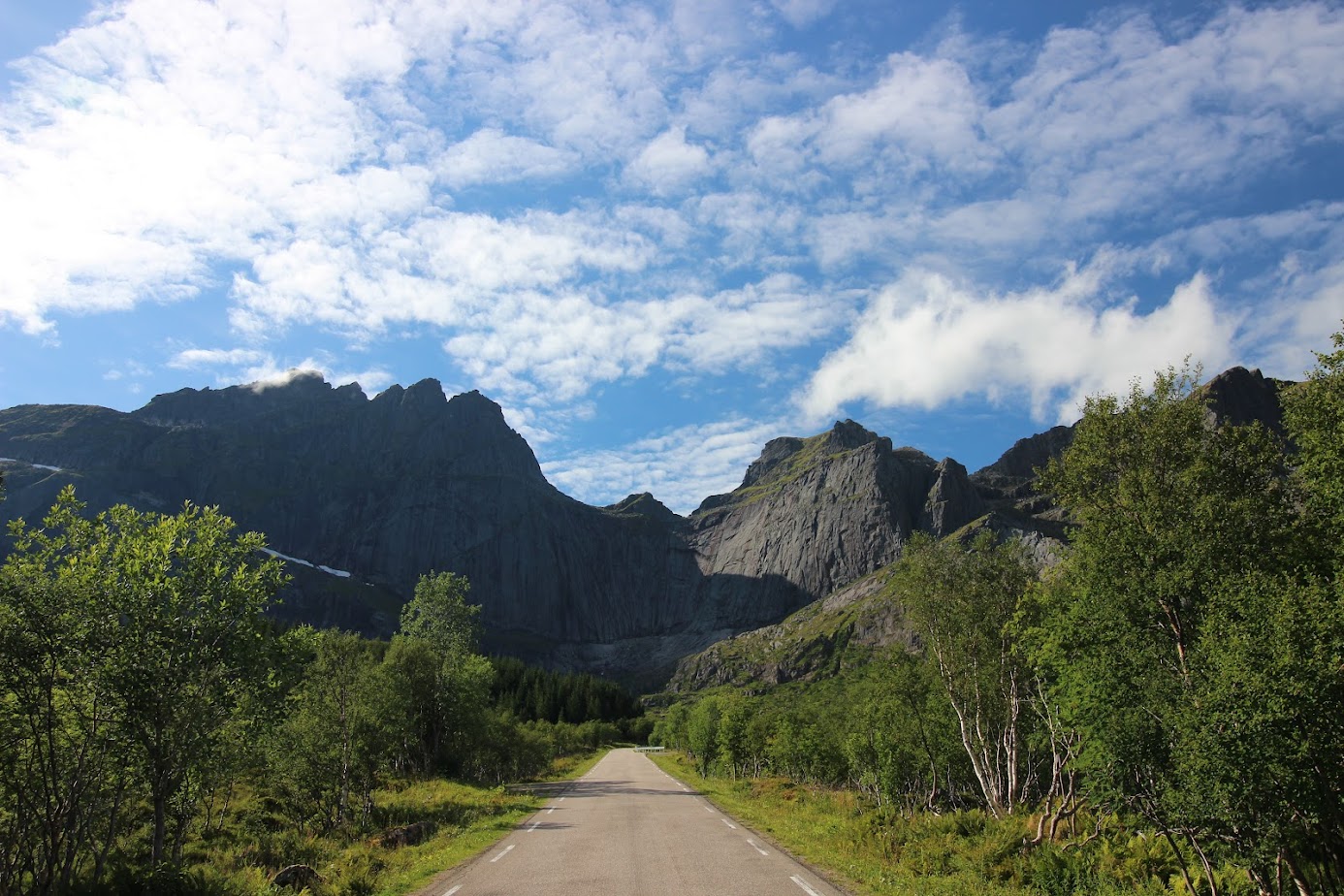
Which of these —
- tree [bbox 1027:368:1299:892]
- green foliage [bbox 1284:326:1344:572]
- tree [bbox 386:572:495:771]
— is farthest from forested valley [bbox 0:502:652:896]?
tree [bbox 386:572:495:771]

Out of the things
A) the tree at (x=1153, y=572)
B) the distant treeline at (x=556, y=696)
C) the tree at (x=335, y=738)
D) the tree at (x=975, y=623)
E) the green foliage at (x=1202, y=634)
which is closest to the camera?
the green foliage at (x=1202, y=634)

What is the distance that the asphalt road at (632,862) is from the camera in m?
14.6

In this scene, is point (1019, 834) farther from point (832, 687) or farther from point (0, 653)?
point (832, 687)

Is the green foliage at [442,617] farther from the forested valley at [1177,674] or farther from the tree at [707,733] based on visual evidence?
the forested valley at [1177,674]

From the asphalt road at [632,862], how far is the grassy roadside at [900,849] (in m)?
1.01

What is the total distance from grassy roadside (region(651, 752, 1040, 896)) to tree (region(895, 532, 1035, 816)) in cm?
715

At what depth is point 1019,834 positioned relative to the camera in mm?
20734

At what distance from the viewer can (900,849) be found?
18.9 m

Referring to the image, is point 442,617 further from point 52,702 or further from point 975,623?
point 52,702

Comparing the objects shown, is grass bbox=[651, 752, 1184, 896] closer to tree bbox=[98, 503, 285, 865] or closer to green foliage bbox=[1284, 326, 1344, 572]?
green foliage bbox=[1284, 326, 1344, 572]

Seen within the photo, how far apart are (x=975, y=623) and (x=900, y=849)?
45.9ft

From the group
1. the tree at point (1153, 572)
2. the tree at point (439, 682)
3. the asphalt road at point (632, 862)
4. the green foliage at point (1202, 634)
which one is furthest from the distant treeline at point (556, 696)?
the green foliage at point (1202, 634)

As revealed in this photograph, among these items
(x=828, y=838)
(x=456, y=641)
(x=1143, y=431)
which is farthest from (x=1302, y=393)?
(x=456, y=641)

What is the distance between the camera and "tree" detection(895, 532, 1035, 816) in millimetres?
30250
